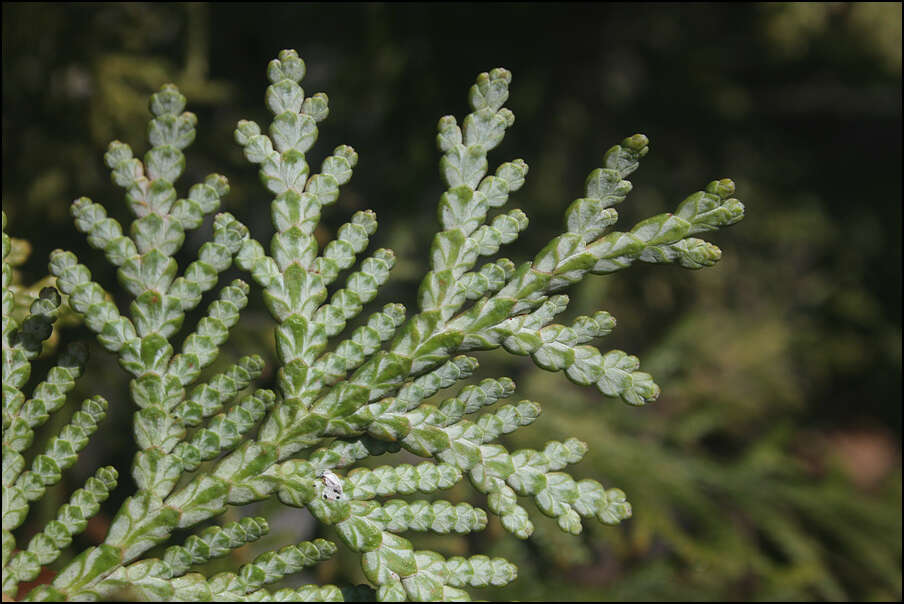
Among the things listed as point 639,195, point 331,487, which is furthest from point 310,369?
point 639,195

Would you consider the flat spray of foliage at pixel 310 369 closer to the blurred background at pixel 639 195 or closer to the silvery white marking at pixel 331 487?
the silvery white marking at pixel 331 487

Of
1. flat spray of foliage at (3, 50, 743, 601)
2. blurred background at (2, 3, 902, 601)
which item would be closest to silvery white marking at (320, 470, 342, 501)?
flat spray of foliage at (3, 50, 743, 601)

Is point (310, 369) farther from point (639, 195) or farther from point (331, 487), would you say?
point (639, 195)

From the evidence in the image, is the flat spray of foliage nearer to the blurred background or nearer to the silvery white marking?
the silvery white marking

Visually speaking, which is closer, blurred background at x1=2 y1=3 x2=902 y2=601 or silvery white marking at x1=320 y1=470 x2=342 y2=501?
silvery white marking at x1=320 y1=470 x2=342 y2=501

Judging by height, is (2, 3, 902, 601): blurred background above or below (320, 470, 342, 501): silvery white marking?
above

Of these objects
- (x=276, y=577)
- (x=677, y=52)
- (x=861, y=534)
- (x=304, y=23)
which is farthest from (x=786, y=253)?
(x=276, y=577)
